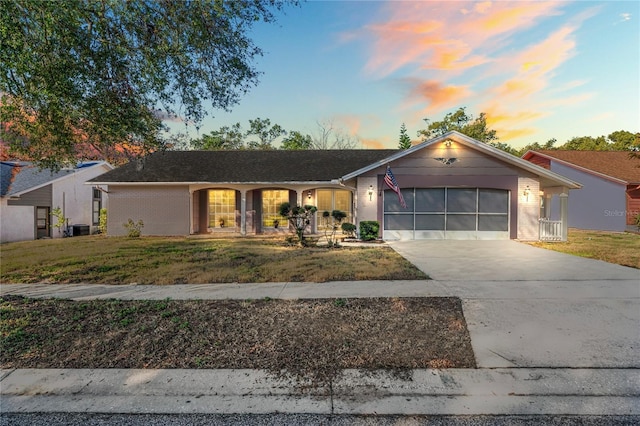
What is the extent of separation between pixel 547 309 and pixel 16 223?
23494 millimetres

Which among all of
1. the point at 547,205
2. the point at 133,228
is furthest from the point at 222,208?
the point at 547,205

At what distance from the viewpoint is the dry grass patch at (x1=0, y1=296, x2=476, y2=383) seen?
397 cm

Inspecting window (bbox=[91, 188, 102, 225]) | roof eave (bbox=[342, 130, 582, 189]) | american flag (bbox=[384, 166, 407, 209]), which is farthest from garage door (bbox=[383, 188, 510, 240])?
window (bbox=[91, 188, 102, 225])

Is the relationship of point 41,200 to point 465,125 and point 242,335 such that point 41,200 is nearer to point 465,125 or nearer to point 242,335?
point 242,335

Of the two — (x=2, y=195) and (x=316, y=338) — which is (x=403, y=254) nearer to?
(x=316, y=338)

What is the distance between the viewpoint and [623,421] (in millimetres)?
2965

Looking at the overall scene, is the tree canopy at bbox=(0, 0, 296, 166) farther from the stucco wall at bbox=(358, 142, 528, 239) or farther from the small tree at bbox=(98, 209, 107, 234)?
the small tree at bbox=(98, 209, 107, 234)

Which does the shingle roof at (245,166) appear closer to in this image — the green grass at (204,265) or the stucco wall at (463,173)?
the stucco wall at (463,173)

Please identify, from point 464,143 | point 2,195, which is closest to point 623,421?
point 464,143

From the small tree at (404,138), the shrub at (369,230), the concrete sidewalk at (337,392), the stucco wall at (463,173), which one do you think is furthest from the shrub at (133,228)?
the small tree at (404,138)

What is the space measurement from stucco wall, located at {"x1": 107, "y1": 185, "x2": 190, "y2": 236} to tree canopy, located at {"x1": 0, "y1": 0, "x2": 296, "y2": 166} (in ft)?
35.3

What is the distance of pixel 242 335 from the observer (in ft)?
15.2

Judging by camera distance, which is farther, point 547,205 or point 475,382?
point 547,205

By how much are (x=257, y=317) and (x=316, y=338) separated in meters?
1.17
